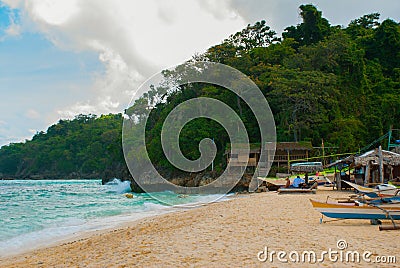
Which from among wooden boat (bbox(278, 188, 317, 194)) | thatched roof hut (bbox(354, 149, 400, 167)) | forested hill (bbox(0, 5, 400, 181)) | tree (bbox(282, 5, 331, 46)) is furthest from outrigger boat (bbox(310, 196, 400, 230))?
tree (bbox(282, 5, 331, 46))

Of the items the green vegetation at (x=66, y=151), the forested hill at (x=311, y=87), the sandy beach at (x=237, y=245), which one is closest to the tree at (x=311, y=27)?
the forested hill at (x=311, y=87)

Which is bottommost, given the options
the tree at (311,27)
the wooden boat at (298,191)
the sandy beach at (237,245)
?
the sandy beach at (237,245)

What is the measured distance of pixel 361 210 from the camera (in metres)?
8.02

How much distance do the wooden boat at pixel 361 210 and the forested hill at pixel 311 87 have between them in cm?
2771

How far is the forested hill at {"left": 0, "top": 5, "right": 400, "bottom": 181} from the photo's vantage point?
120 feet

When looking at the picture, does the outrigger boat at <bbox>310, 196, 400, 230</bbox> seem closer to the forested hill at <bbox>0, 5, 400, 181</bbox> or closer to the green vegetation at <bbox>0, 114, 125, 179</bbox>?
the forested hill at <bbox>0, 5, 400, 181</bbox>

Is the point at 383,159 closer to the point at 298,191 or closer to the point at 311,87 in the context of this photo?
the point at 298,191

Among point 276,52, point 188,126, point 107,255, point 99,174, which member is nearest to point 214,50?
point 276,52

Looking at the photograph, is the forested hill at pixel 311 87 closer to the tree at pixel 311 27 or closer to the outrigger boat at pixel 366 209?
the tree at pixel 311 27

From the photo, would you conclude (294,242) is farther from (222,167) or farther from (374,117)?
(374,117)

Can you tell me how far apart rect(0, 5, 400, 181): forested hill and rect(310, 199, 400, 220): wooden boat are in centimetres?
2771

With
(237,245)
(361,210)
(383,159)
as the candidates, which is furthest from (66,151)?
(237,245)

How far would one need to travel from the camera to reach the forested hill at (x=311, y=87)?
3670 centimetres

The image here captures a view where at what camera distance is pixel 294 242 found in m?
6.40
